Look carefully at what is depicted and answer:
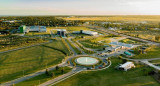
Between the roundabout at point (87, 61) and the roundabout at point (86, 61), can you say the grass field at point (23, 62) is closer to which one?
the roundabout at point (87, 61)

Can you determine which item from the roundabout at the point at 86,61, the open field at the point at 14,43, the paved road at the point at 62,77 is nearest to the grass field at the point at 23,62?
the roundabout at the point at 86,61

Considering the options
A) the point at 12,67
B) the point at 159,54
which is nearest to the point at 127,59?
the point at 159,54

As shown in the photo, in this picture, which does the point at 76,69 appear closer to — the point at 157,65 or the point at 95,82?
the point at 95,82

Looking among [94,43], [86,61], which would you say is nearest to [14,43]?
[94,43]

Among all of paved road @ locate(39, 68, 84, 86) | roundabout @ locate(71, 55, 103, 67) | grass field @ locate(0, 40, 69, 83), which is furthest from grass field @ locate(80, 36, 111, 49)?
paved road @ locate(39, 68, 84, 86)

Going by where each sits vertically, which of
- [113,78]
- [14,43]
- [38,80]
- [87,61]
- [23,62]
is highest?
[14,43]

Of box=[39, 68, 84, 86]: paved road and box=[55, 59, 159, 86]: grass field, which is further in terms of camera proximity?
box=[39, 68, 84, 86]: paved road

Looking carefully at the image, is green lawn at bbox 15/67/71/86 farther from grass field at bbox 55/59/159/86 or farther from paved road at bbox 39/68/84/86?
grass field at bbox 55/59/159/86

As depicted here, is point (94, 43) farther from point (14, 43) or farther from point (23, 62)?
point (14, 43)
